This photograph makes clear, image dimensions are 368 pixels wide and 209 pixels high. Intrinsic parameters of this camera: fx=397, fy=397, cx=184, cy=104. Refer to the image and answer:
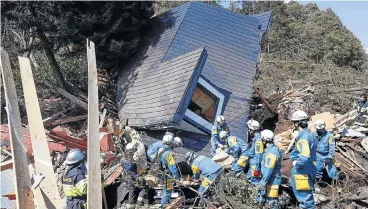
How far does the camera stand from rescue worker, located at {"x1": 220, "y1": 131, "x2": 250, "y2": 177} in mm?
8453

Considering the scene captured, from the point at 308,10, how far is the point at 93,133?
31951 millimetres

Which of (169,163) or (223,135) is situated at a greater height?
(223,135)

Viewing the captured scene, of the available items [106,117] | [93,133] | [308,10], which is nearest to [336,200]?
[93,133]

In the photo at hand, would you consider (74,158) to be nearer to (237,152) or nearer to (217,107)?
(237,152)

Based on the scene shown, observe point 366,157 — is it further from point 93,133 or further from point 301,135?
point 93,133

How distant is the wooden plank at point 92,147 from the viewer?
1.82 meters

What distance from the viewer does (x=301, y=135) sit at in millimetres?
6922

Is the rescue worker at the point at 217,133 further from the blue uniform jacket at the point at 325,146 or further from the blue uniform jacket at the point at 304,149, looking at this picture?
the blue uniform jacket at the point at 304,149

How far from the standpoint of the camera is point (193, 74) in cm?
1152

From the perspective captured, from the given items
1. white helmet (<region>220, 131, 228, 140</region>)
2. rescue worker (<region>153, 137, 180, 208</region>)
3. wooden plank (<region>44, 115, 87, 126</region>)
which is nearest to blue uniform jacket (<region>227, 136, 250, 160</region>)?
white helmet (<region>220, 131, 228, 140</region>)

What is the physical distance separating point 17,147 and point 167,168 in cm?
598

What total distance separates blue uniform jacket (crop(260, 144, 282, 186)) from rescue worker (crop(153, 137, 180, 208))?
1.75m

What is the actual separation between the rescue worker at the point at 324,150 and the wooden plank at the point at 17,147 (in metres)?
7.35

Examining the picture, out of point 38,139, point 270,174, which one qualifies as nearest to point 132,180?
point 270,174
